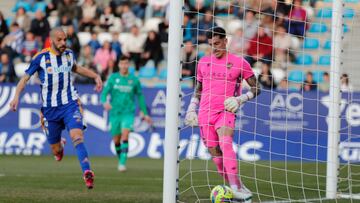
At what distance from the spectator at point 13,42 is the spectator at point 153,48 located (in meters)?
3.44

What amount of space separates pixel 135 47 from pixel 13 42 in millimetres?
3332

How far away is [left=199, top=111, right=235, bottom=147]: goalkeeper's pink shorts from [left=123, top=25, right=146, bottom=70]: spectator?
13.3m

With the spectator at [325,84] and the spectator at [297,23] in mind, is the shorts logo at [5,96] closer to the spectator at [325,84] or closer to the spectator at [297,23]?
the spectator at [297,23]

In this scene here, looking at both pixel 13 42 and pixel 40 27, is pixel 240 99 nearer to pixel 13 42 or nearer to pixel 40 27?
pixel 13 42

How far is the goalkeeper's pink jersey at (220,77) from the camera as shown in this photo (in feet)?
36.9

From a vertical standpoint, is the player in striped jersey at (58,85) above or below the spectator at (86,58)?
below

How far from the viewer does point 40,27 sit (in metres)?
24.7

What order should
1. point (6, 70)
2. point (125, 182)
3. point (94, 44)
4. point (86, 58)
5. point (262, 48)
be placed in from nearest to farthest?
point (125, 182) → point (262, 48) → point (6, 70) → point (86, 58) → point (94, 44)

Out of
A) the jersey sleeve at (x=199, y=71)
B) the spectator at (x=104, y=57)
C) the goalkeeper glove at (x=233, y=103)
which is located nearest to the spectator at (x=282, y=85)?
the spectator at (x=104, y=57)

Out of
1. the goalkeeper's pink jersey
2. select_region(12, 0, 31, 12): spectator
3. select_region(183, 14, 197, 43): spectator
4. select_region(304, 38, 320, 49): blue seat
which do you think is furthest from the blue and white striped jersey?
select_region(12, 0, 31, 12): spectator

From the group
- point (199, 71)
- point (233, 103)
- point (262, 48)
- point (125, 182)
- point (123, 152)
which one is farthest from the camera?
point (262, 48)

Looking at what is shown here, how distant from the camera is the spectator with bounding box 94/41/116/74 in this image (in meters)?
24.1

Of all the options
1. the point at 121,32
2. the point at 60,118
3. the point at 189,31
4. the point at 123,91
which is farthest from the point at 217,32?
the point at 121,32

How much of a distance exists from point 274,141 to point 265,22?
3.93 meters
